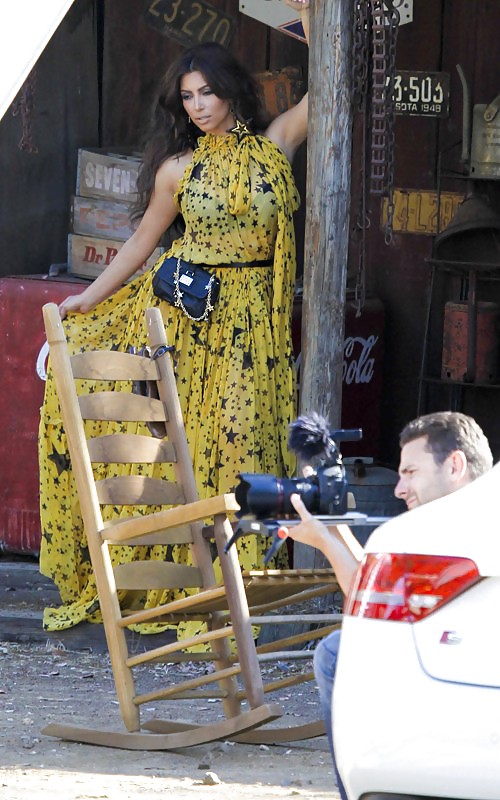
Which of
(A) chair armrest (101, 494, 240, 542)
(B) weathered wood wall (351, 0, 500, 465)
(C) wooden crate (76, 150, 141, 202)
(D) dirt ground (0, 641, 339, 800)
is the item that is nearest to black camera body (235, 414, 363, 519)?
(A) chair armrest (101, 494, 240, 542)

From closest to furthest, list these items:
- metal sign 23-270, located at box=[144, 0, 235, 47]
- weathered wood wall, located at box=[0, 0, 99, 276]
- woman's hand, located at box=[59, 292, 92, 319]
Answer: woman's hand, located at box=[59, 292, 92, 319] < metal sign 23-270, located at box=[144, 0, 235, 47] < weathered wood wall, located at box=[0, 0, 99, 276]

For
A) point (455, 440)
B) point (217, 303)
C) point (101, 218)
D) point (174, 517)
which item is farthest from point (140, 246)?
point (455, 440)

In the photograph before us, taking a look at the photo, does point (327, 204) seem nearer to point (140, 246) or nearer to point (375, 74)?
point (375, 74)

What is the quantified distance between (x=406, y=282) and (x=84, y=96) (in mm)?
1969

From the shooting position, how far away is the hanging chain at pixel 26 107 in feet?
22.3

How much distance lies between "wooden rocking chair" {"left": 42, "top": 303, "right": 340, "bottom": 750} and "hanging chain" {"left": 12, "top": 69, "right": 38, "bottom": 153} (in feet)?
6.79

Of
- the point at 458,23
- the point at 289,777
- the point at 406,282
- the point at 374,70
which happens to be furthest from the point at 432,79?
the point at 289,777

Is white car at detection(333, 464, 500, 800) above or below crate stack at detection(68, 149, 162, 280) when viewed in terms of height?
below

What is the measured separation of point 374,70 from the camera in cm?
549

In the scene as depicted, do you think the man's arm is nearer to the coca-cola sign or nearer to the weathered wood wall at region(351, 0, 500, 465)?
the coca-cola sign

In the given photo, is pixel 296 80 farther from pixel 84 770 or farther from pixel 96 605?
pixel 84 770

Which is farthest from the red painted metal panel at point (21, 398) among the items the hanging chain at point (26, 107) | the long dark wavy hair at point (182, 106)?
the long dark wavy hair at point (182, 106)

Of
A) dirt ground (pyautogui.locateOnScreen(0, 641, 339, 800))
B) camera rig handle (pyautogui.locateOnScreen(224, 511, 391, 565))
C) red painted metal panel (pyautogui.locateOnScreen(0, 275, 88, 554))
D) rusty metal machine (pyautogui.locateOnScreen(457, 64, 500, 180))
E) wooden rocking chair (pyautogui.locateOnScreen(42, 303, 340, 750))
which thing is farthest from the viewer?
red painted metal panel (pyautogui.locateOnScreen(0, 275, 88, 554))

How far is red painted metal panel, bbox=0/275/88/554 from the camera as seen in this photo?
670cm
